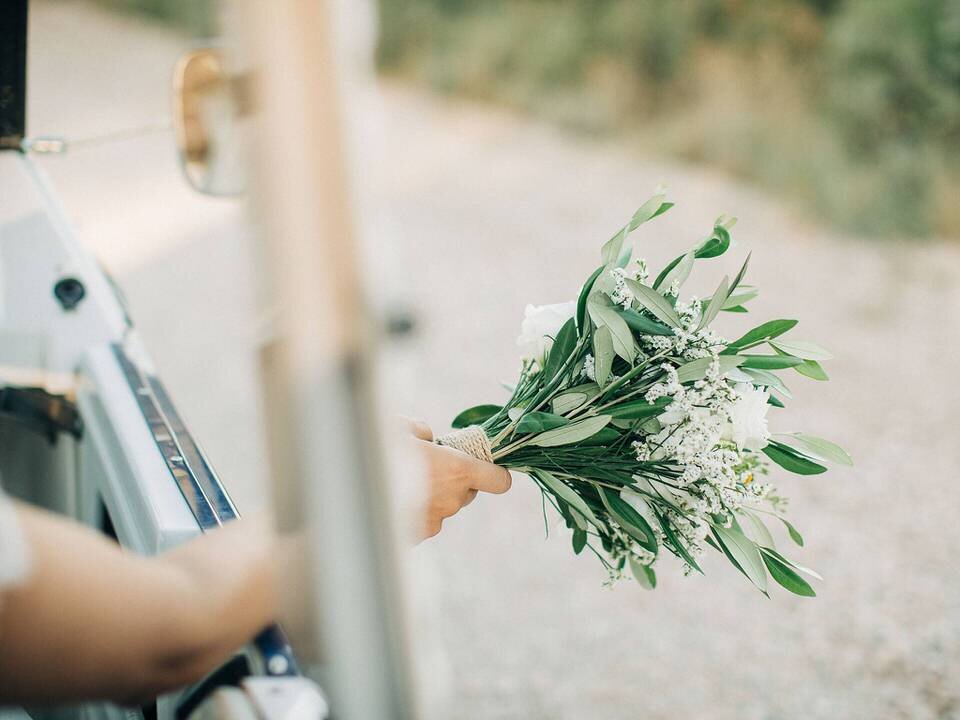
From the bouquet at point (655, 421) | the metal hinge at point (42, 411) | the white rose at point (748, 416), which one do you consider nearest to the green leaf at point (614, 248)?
the bouquet at point (655, 421)

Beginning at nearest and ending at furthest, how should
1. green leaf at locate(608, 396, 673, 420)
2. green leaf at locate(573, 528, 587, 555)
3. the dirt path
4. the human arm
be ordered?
the human arm
green leaf at locate(608, 396, 673, 420)
green leaf at locate(573, 528, 587, 555)
the dirt path

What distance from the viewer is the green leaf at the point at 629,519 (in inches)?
54.9

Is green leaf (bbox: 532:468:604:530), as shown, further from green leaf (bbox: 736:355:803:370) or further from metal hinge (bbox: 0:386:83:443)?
metal hinge (bbox: 0:386:83:443)

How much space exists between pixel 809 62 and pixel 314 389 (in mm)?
7639

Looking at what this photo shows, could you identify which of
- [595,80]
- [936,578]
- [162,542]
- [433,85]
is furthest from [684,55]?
[162,542]

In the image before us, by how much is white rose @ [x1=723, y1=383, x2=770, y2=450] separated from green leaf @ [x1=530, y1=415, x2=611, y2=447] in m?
0.21

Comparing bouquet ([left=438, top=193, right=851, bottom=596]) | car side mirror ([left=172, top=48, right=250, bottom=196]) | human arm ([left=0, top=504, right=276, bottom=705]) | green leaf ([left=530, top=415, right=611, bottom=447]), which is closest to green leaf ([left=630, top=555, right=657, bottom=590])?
bouquet ([left=438, top=193, right=851, bottom=596])

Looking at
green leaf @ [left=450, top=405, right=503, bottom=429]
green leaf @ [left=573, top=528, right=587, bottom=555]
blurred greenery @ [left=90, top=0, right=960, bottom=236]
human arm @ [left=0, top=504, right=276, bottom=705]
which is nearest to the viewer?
human arm @ [left=0, top=504, right=276, bottom=705]

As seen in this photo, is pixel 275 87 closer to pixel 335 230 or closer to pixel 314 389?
pixel 335 230

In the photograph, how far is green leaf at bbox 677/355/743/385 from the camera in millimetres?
1352

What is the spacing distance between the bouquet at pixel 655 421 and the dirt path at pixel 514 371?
0.72m

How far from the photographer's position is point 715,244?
1402 mm

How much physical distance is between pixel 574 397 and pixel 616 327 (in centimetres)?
16

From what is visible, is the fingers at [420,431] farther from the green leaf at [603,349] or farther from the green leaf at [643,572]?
the green leaf at [643,572]
